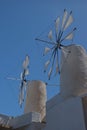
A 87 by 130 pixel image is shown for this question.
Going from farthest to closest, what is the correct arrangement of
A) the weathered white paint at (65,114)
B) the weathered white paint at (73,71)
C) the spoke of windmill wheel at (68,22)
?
1. the spoke of windmill wheel at (68,22)
2. the weathered white paint at (73,71)
3. the weathered white paint at (65,114)

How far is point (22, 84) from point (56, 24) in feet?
23.5

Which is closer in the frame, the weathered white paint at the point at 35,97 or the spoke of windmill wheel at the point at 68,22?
the spoke of windmill wheel at the point at 68,22

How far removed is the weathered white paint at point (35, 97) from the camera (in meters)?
20.7

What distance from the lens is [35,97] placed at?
21.1 meters

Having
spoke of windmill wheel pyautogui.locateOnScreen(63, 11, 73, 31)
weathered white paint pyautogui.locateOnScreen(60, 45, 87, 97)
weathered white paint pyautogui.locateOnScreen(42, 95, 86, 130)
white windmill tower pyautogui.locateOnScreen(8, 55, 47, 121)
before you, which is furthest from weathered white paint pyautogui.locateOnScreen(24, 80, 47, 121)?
spoke of windmill wheel pyautogui.locateOnScreen(63, 11, 73, 31)

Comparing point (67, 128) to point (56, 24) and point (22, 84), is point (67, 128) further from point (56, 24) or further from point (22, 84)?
point (22, 84)

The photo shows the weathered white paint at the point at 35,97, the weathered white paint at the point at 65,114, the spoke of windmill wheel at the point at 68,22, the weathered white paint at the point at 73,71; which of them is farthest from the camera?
the weathered white paint at the point at 35,97

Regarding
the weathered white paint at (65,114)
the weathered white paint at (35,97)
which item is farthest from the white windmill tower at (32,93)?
the weathered white paint at (65,114)

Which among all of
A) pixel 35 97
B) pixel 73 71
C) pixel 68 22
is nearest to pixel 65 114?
pixel 73 71

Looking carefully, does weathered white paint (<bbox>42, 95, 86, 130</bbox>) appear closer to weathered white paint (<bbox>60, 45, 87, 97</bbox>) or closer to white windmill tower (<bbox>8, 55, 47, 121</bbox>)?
weathered white paint (<bbox>60, 45, 87, 97</bbox>)

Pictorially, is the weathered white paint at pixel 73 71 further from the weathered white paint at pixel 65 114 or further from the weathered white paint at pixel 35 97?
the weathered white paint at pixel 35 97

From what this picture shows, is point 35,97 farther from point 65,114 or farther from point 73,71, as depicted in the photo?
point 65,114

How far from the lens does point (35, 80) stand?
22391mm

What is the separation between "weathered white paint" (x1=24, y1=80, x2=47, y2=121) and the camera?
814 inches
